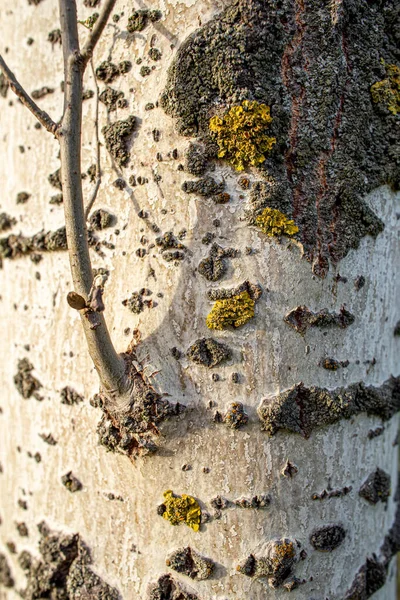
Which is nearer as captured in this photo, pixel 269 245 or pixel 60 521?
pixel 269 245

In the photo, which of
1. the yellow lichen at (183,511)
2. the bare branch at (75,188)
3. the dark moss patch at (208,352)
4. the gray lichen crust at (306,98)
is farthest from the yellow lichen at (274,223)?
the yellow lichen at (183,511)

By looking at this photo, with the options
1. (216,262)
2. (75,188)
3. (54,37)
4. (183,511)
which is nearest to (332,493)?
(183,511)

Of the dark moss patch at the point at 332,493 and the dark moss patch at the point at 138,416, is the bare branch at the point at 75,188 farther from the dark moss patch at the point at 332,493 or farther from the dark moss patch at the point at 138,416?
the dark moss patch at the point at 332,493

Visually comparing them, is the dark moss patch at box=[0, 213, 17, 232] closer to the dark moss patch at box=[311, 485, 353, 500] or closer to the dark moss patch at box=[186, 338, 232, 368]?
the dark moss patch at box=[186, 338, 232, 368]

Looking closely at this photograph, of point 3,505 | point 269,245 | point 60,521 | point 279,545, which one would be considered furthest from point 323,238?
point 3,505

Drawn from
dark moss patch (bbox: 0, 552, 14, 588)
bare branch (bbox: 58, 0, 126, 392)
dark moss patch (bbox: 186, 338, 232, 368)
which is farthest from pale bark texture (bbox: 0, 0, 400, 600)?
dark moss patch (bbox: 0, 552, 14, 588)

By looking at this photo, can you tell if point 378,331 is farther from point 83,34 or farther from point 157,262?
point 83,34

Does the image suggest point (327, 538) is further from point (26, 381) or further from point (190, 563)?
point (26, 381)
